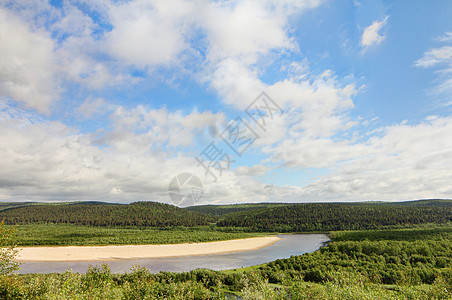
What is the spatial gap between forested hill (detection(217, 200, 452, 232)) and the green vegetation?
3646 inches

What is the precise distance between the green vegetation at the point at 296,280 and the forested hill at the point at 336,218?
304ft

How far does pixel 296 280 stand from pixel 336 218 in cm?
13662

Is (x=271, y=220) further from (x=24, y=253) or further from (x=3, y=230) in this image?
(x=3, y=230)

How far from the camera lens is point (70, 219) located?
170 meters

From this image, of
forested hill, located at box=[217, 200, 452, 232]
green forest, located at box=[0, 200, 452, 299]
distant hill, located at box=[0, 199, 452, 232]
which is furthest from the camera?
distant hill, located at box=[0, 199, 452, 232]

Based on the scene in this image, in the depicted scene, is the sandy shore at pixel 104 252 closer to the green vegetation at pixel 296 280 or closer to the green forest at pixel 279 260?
the green forest at pixel 279 260

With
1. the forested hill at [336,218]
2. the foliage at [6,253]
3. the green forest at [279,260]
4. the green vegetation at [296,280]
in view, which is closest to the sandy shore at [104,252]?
the green forest at [279,260]

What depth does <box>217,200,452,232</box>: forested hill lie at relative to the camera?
142125 millimetres

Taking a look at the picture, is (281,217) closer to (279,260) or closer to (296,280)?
(279,260)

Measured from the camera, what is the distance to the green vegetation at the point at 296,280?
21656mm

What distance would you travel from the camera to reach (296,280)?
135 ft

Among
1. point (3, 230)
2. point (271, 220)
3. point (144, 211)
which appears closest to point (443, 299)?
point (3, 230)

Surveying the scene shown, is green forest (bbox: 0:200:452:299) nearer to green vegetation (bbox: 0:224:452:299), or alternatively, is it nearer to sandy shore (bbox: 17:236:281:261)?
green vegetation (bbox: 0:224:452:299)

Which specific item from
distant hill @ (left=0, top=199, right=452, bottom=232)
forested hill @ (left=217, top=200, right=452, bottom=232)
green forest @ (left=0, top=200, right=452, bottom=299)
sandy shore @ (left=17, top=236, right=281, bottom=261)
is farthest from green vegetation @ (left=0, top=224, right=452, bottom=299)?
distant hill @ (left=0, top=199, right=452, bottom=232)
